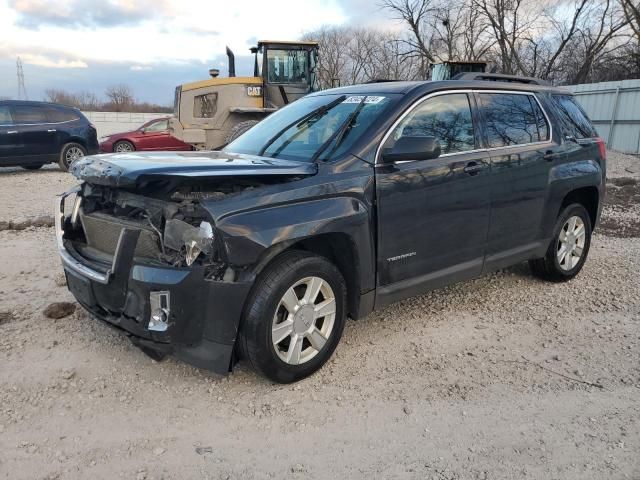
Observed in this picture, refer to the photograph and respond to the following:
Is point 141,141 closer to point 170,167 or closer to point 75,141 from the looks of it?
point 75,141

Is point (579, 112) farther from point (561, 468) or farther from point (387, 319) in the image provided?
point (561, 468)

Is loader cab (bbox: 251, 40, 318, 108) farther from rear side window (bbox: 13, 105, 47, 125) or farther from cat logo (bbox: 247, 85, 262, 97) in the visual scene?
rear side window (bbox: 13, 105, 47, 125)

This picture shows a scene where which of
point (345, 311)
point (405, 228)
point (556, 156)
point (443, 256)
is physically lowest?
point (345, 311)

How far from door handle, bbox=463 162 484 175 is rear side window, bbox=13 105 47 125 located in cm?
1302

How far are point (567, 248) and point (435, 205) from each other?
7.30 feet

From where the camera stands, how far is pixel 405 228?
3699 mm

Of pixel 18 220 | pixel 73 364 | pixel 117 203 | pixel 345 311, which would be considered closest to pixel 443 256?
pixel 345 311

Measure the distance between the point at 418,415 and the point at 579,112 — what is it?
4039 mm

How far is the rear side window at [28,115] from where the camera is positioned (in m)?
13.4

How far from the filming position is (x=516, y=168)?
14.6ft

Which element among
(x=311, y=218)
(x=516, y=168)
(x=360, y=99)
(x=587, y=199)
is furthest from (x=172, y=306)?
(x=587, y=199)

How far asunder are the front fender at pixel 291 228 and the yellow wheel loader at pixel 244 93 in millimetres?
9024

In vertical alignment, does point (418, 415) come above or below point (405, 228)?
below

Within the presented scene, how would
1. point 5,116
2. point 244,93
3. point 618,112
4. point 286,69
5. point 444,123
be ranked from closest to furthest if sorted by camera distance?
point 444,123
point 244,93
point 286,69
point 5,116
point 618,112
